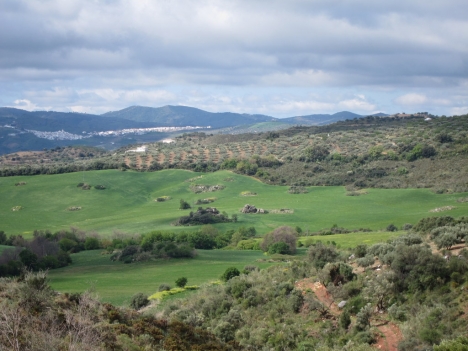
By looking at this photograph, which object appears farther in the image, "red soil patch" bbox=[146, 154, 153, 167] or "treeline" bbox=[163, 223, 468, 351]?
"red soil patch" bbox=[146, 154, 153, 167]

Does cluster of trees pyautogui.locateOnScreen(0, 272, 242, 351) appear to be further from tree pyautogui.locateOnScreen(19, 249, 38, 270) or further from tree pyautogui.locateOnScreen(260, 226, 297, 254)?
tree pyautogui.locateOnScreen(260, 226, 297, 254)

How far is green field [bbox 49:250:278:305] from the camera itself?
123ft

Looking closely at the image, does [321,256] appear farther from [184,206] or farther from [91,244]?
[184,206]

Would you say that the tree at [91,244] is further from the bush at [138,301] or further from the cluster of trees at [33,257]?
the bush at [138,301]

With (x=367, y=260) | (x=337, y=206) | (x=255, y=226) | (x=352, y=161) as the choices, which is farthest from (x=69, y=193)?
(x=367, y=260)

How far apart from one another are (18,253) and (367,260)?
32.6 meters

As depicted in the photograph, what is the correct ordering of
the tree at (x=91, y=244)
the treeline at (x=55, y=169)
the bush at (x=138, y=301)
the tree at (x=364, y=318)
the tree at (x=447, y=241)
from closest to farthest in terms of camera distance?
the tree at (x=364, y=318)
the tree at (x=447, y=241)
the bush at (x=138, y=301)
the tree at (x=91, y=244)
the treeline at (x=55, y=169)

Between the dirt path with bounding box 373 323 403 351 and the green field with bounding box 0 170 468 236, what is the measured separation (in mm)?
41372

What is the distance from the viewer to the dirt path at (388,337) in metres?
21.7

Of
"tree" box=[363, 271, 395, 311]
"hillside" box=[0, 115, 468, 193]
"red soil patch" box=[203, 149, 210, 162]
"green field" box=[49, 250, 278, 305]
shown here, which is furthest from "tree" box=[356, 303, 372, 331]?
"red soil patch" box=[203, 149, 210, 162]

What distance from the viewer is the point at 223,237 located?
64688 millimetres

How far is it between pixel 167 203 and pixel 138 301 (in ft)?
200

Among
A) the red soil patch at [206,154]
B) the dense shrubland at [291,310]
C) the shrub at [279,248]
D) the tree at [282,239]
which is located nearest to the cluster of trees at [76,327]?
the dense shrubland at [291,310]

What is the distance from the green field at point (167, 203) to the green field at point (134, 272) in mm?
17928
